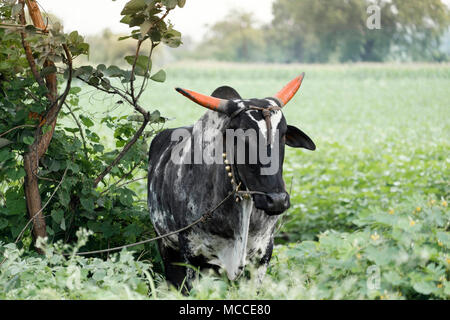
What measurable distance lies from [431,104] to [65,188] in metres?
24.1

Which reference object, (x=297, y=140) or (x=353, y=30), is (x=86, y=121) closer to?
(x=297, y=140)

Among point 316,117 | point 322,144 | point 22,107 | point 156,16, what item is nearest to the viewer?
point 156,16

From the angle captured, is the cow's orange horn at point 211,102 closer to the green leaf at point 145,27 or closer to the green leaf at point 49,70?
the green leaf at point 145,27

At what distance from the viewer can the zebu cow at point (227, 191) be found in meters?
3.89

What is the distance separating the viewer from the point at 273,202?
3670mm

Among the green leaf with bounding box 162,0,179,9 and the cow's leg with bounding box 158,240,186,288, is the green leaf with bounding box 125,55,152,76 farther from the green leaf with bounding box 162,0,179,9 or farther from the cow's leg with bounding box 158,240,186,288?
the cow's leg with bounding box 158,240,186,288

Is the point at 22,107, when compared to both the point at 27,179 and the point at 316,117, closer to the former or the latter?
the point at 27,179

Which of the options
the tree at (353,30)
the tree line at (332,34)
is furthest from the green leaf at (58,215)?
the tree at (353,30)

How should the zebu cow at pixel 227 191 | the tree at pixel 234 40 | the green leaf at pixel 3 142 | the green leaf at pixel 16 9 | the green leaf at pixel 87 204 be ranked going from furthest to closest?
the tree at pixel 234 40
the green leaf at pixel 87 204
the green leaf at pixel 3 142
the green leaf at pixel 16 9
the zebu cow at pixel 227 191

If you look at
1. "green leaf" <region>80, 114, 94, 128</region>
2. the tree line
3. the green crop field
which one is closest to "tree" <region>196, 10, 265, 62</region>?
the tree line

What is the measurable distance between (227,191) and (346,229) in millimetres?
4100

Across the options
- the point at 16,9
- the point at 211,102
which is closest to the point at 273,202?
the point at 211,102
